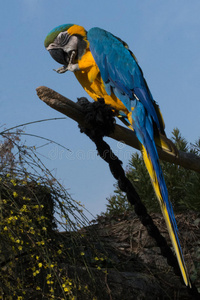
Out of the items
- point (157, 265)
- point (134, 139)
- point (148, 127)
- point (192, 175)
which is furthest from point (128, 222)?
point (148, 127)

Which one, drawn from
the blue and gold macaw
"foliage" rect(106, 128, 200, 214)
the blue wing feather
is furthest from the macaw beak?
"foliage" rect(106, 128, 200, 214)

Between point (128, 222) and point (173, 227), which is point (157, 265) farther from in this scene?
point (173, 227)

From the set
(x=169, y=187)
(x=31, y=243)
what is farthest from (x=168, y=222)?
(x=169, y=187)

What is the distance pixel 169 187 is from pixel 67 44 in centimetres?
155

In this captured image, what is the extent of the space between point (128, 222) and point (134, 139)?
98cm

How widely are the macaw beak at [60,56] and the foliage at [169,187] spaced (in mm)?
1275

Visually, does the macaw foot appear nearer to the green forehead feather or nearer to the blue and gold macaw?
the blue and gold macaw

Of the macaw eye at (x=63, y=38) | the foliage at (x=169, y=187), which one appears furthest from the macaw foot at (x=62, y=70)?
the foliage at (x=169, y=187)

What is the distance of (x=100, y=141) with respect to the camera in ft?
5.94

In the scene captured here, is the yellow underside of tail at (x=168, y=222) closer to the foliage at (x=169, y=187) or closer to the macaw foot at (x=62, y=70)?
the macaw foot at (x=62, y=70)

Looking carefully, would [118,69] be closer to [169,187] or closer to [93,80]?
[93,80]

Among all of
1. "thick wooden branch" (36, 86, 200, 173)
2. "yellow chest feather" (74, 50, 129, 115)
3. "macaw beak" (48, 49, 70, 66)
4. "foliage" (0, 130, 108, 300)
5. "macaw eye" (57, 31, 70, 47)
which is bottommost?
"foliage" (0, 130, 108, 300)

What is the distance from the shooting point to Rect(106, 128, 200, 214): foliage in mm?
2846

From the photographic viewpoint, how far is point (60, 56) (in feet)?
6.52
